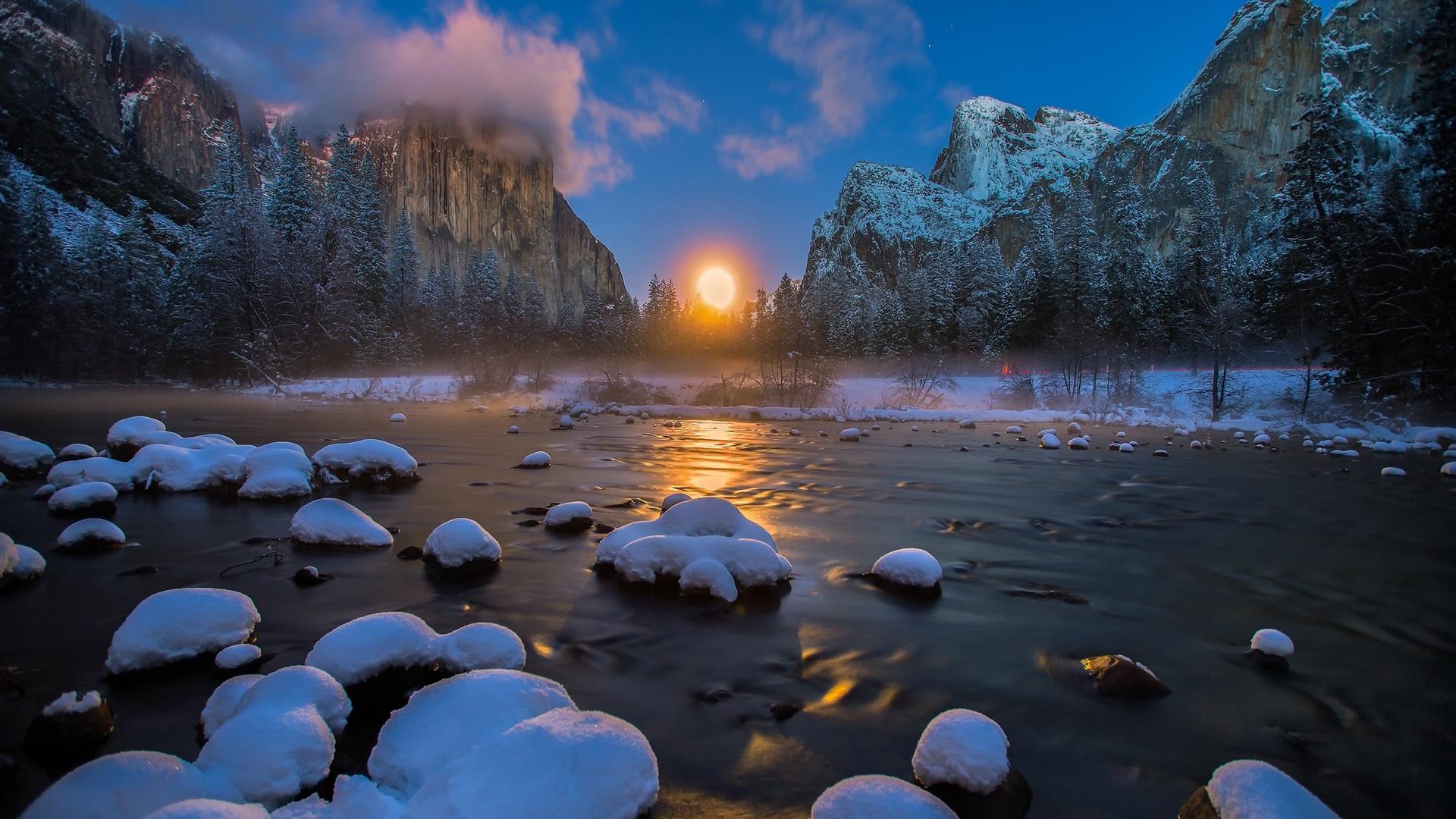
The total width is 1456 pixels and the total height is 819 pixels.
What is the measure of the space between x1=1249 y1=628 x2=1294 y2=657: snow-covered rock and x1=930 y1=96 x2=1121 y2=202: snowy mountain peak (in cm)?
18468

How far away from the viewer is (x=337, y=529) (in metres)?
5.33

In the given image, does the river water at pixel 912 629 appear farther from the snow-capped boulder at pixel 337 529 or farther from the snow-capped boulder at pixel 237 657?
the snow-capped boulder at pixel 337 529

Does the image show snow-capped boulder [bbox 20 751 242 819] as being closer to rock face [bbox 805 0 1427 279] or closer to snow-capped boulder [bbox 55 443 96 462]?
snow-capped boulder [bbox 55 443 96 462]

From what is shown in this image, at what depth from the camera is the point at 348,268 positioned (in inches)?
1652

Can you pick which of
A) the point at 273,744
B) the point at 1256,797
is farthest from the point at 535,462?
the point at 1256,797

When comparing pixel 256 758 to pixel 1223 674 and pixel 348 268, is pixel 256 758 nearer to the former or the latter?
pixel 1223 674

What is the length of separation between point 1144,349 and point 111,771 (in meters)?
54.5

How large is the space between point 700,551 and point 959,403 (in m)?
35.3

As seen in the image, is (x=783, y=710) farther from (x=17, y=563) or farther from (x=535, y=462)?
(x=535, y=462)

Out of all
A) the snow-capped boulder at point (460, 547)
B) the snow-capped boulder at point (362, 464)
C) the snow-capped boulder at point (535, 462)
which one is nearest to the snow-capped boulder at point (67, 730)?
the snow-capped boulder at point (460, 547)

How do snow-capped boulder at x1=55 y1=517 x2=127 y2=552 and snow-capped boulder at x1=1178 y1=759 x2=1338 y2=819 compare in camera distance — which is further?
snow-capped boulder at x1=55 y1=517 x2=127 y2=552

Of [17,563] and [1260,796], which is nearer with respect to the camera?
[1260,796]

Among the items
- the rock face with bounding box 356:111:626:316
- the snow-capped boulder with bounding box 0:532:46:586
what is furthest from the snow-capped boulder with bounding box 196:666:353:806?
the rock face with bounding box 356:111:626:316

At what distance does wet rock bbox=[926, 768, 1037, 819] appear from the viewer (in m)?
2.03
